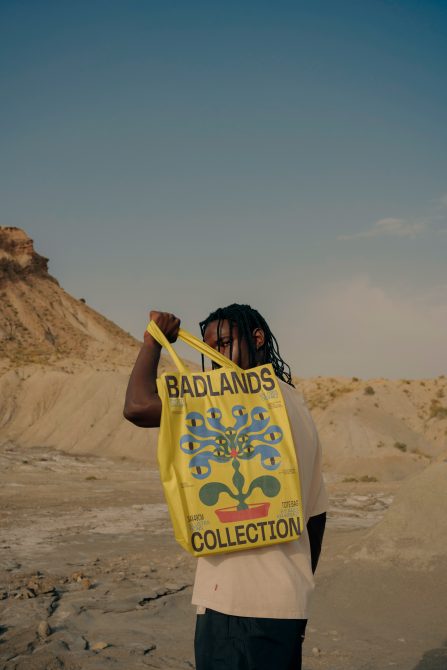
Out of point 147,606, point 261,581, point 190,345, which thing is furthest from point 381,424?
point 261,581

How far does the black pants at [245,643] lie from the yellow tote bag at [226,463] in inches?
8.7

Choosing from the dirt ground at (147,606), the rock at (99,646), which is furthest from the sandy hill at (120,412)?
the rock at (99,646)

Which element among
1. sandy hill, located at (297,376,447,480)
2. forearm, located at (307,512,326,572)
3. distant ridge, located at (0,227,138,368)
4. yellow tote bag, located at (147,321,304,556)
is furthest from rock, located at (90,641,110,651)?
distant ridge, located at (0,227,138,368)

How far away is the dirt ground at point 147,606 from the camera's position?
17.9 ft

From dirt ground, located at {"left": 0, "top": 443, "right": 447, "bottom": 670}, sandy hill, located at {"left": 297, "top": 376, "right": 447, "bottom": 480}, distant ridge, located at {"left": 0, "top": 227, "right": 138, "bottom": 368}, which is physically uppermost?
distant ridge, located at {"left": 0, "top": 227, "right": 138, "bottom": 368}

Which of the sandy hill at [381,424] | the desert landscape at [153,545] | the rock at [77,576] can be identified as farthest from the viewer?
the sandy hill at [381,424]

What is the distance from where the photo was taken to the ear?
7.21 feet

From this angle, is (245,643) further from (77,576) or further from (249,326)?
(77,576)

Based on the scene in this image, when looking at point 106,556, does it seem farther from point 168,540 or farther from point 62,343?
point 62,343

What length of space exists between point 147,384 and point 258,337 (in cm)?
45

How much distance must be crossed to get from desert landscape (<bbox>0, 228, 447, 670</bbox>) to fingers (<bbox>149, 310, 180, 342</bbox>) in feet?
13.2

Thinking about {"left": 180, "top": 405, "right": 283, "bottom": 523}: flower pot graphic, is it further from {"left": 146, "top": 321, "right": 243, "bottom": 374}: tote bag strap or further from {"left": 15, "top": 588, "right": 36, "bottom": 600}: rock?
{"left": 15, "top": 588, "right": 36, "bottom": 600}: rock

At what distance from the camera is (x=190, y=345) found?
213cm

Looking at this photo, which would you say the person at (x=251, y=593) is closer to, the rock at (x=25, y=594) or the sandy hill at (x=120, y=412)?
the rock at (x=25, y=594)
